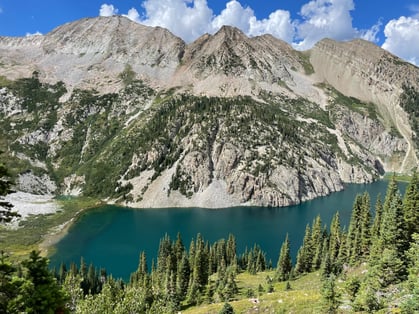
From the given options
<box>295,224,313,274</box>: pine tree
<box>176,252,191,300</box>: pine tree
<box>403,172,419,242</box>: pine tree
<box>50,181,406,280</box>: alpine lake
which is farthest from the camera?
<box>50,181,406,280</box>: alpine lake

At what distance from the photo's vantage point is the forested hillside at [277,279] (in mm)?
17844

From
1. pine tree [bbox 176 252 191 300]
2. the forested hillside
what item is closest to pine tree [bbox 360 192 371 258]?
the forested hillside

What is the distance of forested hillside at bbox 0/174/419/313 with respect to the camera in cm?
1784

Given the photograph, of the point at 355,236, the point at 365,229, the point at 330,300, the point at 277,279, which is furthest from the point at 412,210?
the point at 277,279

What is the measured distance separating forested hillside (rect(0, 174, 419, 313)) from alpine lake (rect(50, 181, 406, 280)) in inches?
652

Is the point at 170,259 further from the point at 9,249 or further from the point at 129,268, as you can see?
the point at 9,249

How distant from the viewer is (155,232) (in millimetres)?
165000

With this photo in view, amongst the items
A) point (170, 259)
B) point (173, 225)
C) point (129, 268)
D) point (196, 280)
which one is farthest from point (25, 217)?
point (196, 280)

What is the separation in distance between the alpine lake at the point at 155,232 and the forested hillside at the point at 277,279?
16.6 meters

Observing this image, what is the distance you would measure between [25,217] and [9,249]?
163 feet

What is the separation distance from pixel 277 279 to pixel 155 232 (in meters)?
86.1

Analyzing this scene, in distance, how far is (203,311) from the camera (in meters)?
57.5

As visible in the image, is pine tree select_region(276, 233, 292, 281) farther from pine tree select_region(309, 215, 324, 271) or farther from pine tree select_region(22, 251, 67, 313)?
pine tree select_region(22, 251, 67, 313)

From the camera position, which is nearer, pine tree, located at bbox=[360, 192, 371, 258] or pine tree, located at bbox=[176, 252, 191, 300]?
pine tree, located at bbox=[360, 192, 371, 258]
